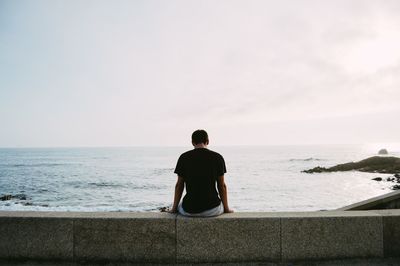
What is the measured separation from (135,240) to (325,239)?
94.3 inches

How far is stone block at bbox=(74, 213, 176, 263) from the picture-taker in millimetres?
4016

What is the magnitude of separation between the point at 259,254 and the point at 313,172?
171 ft

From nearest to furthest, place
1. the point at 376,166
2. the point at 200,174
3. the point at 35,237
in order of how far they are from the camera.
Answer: the point at 200,174 < the point at 35,237 < the point at 376,166

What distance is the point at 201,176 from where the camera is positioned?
3.96 m

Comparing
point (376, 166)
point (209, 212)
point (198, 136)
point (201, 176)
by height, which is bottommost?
point (376, 166)

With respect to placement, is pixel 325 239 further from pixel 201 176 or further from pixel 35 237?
pixel 35 237

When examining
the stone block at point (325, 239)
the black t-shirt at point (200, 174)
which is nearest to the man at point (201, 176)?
the black t-shirt at point (200, 174)

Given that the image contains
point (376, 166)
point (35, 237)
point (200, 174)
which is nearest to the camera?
point (200, 174)

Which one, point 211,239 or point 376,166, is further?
point 376,166

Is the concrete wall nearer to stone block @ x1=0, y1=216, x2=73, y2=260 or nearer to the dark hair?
stone block @ x1=0, y1=216, x2=73, y2=260

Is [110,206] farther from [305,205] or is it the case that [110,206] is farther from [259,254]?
[259,254]

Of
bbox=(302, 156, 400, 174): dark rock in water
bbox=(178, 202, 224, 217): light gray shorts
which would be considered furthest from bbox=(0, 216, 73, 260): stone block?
bbox=(302, 156, 400, 174): dark rock in water

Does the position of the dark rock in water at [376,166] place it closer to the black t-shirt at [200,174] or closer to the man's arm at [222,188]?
the man's arm at [222,188]

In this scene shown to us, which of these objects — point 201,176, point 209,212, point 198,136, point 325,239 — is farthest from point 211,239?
point 325,239
